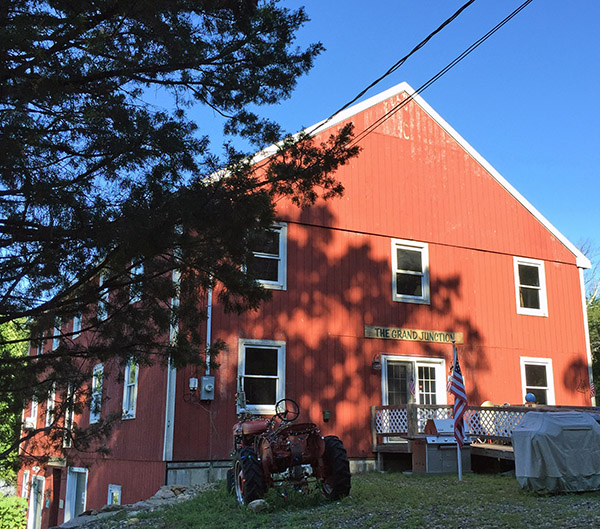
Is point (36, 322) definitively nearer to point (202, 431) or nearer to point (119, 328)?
point (119, 328)

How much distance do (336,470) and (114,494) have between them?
8.68 metres

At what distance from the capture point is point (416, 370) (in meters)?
16.4

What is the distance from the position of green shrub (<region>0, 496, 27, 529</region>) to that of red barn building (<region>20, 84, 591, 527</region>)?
615 cm

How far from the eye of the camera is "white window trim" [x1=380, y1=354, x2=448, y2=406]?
15.9 meters

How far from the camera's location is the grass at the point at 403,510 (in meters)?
7.92

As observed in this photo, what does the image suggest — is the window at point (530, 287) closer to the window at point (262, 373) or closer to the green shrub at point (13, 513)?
the window at point (262, 373)

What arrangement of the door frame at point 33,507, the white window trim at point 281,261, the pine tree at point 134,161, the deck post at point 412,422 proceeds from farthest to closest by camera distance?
the door frame at point 33,507
the white window trim at point 281,261
the deck post at point 412,422
the pine tree at point 134,161

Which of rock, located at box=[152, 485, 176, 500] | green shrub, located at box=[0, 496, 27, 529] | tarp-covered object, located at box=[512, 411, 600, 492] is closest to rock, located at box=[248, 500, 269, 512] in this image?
rock, located at box=[152, 485, 176, 500]

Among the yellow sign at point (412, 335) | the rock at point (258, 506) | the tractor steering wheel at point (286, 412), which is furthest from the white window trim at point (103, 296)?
the yellow sign at point (412, 335)

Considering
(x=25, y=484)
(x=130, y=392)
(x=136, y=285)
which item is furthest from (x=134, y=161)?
(x=25, y=484)

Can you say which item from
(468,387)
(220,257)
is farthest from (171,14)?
(468,387)

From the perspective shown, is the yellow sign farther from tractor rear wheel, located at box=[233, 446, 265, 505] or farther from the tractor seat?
tractor rear wheel, located at box=[233, 446, 265, 505]

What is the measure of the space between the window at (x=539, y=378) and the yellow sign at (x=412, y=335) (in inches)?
89.3

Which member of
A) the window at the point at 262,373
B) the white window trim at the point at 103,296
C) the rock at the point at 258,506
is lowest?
the rock at the point at 258,506
